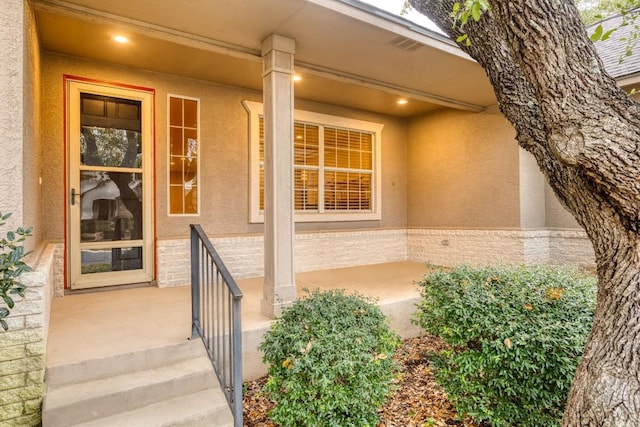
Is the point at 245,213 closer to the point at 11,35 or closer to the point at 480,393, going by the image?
the point at 11,35

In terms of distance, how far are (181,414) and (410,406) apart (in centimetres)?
189

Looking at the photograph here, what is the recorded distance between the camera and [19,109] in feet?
8.02

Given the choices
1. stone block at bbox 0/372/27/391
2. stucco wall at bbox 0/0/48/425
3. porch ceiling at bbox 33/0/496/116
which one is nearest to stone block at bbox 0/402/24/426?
stucco wall at bbox 0/0/48/425

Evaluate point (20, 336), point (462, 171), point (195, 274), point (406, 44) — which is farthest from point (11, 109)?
point (462, 171)

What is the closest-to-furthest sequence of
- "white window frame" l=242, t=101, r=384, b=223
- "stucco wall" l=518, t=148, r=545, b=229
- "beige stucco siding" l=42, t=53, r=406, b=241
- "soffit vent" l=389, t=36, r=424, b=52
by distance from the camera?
"soffit vent" l=389, t=36, r=424, b=52 → "beige stucco siding" l=42, t=53, r=406, b=241 → "white window frame" l=242, t=101, r=384, b=223 → "stucco wall" l=518, t=148, r=545, b=229

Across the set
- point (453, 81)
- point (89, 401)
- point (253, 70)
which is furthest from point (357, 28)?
point (89, 401)

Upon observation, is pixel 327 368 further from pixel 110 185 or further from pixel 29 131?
pixel 110 185

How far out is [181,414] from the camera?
2.45 meters

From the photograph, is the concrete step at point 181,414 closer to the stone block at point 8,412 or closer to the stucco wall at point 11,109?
the stone block at point 8,412

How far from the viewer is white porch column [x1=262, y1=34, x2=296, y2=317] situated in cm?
379

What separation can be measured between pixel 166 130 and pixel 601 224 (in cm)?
516

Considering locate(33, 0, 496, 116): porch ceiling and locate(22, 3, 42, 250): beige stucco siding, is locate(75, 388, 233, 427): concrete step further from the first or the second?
locate(33, 0, 496, 116): porch ceiling

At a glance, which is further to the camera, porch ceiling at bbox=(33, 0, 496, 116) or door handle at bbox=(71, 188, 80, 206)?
door handle at bbox=(71, 188, 80, 206)

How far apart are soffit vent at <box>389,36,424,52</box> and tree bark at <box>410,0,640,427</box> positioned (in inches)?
97.9
